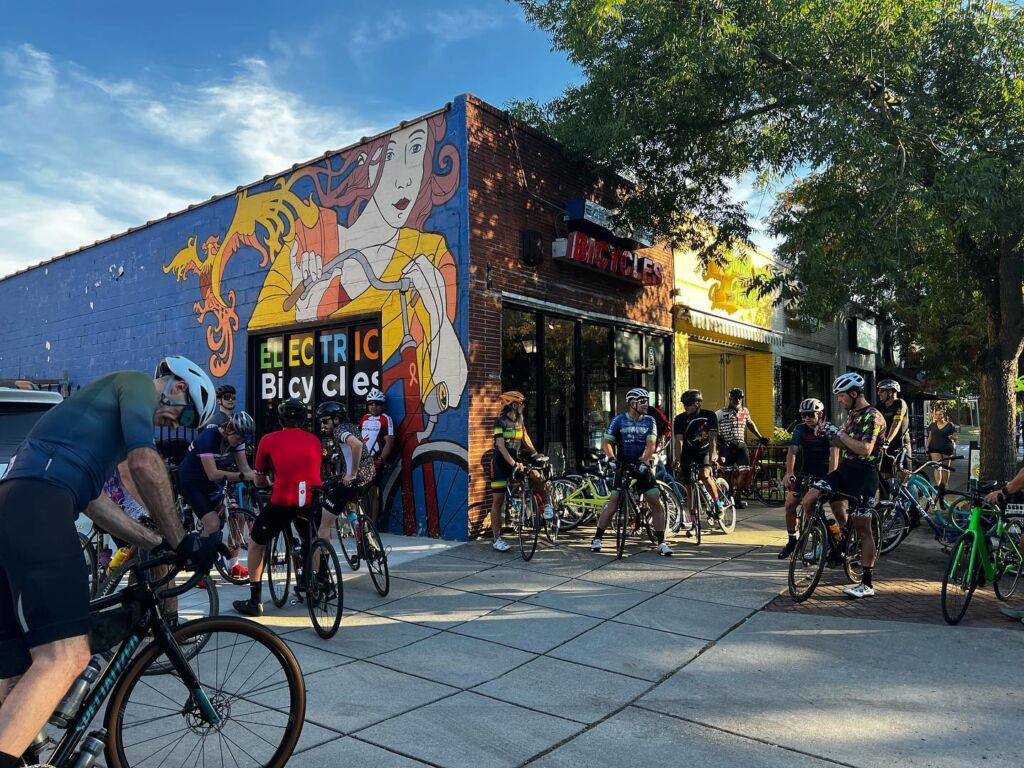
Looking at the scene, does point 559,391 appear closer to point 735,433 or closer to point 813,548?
point 735,433

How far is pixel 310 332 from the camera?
11648 mm

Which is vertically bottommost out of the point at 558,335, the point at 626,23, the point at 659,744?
the point at 659,744

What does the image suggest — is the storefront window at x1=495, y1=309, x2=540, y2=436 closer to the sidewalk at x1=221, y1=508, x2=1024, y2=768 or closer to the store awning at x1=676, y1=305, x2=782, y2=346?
the sidewalk at x1=221, y1=508, x2=1024, y2=768

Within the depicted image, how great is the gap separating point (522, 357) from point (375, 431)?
238 centimetres

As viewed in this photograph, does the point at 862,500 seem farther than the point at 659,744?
Yes

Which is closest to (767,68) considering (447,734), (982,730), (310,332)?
(310,332)

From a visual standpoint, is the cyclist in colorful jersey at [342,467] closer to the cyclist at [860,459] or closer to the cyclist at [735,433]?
the cyclist at [860,459]

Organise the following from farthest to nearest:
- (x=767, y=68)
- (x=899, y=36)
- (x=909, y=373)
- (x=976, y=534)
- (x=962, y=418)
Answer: (x=962, y=418)
(x=909, y=373)
(x=767, y=68)
(x=899, y=36)
(x=976, y=534)

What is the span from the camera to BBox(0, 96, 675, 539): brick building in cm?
979

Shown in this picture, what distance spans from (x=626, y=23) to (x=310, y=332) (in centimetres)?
648

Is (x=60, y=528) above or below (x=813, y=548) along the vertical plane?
above

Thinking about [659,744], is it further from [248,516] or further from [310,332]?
[310,332]

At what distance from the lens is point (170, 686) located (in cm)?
350

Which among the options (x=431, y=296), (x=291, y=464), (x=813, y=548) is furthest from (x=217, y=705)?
(x=431, y=296)
